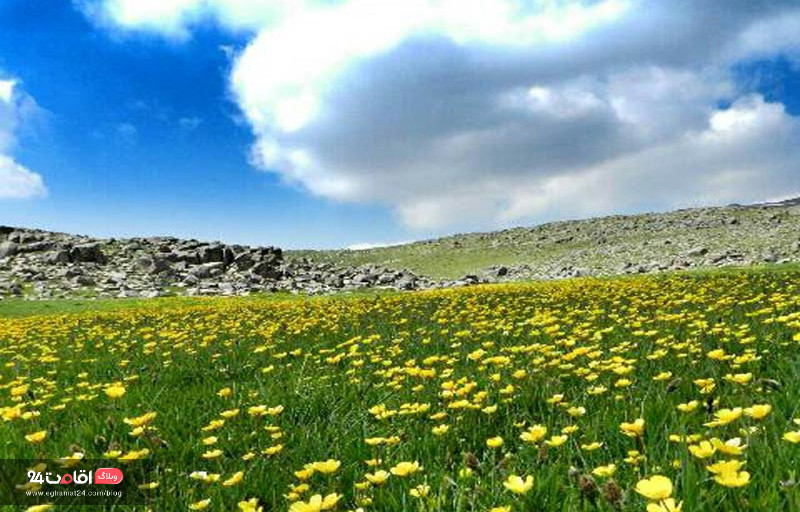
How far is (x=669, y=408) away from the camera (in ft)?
14.7

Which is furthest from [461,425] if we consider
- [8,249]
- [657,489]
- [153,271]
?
[8,249]

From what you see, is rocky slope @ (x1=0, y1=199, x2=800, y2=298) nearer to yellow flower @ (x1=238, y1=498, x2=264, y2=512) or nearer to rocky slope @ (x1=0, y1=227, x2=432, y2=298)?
rocky slope @ (x1=0, y1=227, x2=432, y2=298)

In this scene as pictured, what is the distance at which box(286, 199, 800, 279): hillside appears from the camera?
45.8 meters

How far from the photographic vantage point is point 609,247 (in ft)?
218

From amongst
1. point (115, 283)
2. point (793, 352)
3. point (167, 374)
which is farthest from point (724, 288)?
point (115, 283)

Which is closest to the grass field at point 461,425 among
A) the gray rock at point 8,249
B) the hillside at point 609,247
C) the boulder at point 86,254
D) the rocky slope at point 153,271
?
the rocky slope at point 153,271

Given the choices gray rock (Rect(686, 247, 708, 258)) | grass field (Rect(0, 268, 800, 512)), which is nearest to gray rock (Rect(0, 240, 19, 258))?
grass field (Rect(0, 268, 800, 512))

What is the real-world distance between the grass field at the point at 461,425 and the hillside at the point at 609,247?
3487 cm

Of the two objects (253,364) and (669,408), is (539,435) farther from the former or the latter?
(253,364)

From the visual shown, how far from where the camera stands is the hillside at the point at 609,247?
150ft

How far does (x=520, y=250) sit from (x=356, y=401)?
71647 millimetres

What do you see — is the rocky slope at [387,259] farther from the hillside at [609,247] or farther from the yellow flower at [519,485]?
the yellow flower at [519,485]

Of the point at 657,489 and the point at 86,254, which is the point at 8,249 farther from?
the point at 657,489

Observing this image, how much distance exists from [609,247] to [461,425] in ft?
215
